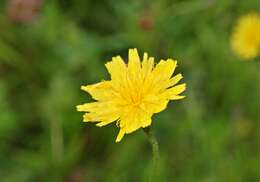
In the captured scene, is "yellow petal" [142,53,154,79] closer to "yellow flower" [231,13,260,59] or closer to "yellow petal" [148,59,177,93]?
"yellow petal" [148,59,177,93]

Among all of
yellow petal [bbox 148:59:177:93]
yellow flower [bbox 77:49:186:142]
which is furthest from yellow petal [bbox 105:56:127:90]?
yellow petal [bbox 148:59:177:93]

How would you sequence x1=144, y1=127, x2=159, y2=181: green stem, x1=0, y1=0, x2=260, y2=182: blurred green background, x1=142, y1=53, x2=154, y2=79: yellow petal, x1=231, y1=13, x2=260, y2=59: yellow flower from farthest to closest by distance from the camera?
x1=231, y1=13, x2=260, y2=59: yellow flower < x1=0, y1=0, x2=260, y2=182: blurred green background < x1=142, y1=53, x2=154, y2=79: yellow petal < x1=144, y1=127, x2=159, y2=181: green stem

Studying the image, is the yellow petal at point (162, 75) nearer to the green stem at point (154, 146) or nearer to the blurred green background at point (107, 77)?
the green stem at point (154, 146)

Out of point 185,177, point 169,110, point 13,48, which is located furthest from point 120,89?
point 13,48

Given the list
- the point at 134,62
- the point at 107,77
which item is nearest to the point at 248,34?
the point at 107,77

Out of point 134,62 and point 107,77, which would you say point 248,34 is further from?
point 134,62

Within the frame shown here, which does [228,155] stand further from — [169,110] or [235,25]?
[235,25]
